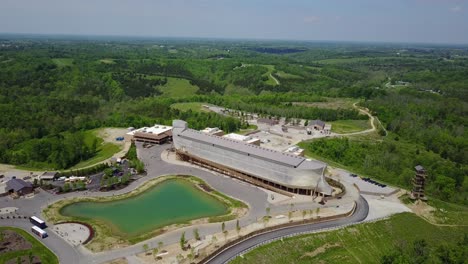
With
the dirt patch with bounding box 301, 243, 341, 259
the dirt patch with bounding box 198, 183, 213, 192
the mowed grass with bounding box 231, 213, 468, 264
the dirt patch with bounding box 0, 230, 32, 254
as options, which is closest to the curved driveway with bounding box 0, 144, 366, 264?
the dirt patch with bounding box 198, 183, 213, 192

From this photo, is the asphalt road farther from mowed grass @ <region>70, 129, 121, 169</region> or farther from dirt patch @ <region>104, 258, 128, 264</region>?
mowed grass @ <region>70, 129, 121, 169</region>

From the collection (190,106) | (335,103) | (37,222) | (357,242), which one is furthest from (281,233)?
(335,103)

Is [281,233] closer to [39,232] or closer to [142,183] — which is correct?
[142,183]

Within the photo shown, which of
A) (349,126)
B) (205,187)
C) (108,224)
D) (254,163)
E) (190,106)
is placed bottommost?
(108,224)

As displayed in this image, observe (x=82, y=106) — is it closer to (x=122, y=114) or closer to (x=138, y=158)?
(x=122, y=114)

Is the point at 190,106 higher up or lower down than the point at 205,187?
higher up

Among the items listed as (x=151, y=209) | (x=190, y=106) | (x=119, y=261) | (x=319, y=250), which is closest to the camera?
(x=119, y=261)

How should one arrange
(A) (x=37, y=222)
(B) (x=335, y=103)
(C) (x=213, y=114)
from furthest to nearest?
(B) (x=335, y=103) < (C) (x=213, y=114) < (A) (x=37, y=222)
